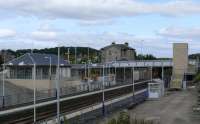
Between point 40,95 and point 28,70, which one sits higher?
point 28,70

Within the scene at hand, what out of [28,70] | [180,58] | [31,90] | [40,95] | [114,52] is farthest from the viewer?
[114,52]

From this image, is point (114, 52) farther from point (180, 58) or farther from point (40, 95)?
point (40, 95)

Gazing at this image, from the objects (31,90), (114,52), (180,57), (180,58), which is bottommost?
(31,90)

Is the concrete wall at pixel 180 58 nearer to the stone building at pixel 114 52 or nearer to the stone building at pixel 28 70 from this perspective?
the stone building at pixel 28 70

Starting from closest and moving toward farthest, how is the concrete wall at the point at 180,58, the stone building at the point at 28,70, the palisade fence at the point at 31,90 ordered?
the palisade fence at the point at 31,90 → the stone building at the point at 28,70 → the concrete wall at the point at 180,58

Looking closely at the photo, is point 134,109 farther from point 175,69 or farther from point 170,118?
point 175,69

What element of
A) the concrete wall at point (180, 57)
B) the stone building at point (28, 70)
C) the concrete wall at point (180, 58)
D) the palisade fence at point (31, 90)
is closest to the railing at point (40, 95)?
the palisade fence at point (31, 90)

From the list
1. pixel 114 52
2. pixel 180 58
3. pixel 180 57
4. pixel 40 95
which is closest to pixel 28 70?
pixel 40 95

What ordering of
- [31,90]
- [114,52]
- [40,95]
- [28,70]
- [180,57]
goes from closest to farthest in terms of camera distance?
[40,95]
[31,90]
[28,70]
[180,57]
[114,52]

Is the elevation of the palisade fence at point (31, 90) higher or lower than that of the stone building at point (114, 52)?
lower

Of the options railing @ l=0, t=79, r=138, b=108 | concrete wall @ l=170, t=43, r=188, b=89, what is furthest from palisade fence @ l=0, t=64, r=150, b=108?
concrete wall @ l=170, t=43, r=188, b=89

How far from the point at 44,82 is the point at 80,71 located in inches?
1946

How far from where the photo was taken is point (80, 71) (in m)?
133

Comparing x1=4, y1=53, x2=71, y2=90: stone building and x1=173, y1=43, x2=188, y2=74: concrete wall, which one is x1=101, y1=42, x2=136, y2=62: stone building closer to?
x1=173, y1=43, x2=188, y2=74: concrete wall
